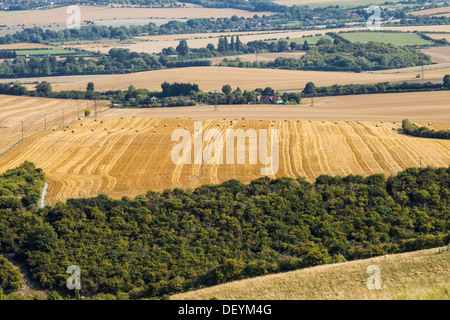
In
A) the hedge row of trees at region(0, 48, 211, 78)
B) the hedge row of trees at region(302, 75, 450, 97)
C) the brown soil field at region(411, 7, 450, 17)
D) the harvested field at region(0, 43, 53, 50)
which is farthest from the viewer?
the brown soil field at region(411, 7, 450, 17)

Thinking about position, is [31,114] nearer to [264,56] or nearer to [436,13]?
[264,56]

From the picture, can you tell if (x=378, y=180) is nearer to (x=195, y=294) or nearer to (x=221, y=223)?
(x=221, y=223)

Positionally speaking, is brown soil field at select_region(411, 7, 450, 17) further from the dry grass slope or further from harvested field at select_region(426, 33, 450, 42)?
the dry grass slope

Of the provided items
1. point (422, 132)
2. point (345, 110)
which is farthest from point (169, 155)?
point (345, 110)

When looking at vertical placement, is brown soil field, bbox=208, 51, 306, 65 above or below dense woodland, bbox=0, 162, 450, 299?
below

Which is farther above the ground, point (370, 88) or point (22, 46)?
point (370, 88)

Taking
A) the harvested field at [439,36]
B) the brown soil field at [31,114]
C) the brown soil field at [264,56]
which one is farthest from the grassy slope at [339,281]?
the harvested field at [439,36]

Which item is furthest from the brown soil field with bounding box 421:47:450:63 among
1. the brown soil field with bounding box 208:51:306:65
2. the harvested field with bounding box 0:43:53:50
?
the harvested field with bounding box 0:43:53:50
